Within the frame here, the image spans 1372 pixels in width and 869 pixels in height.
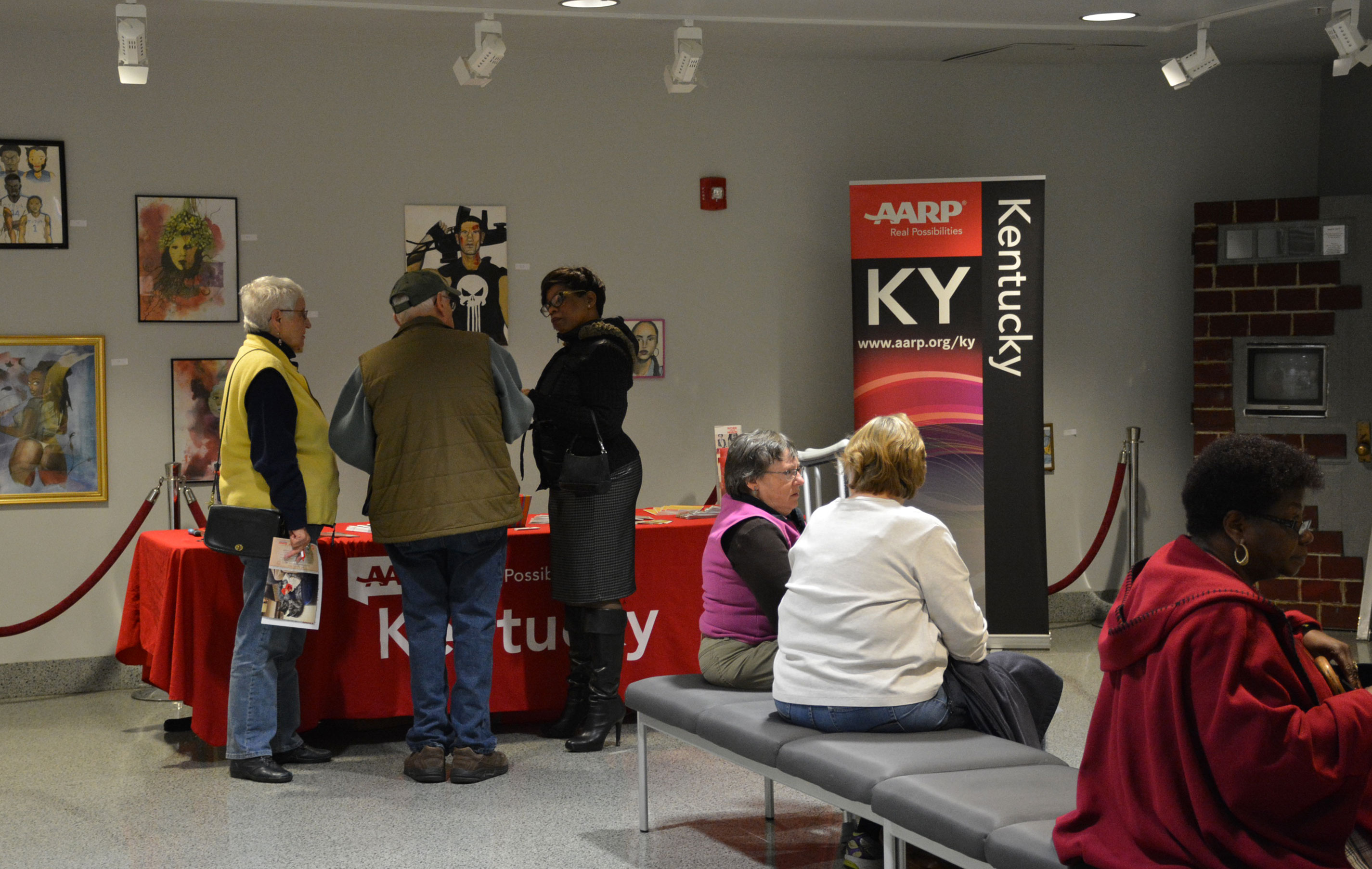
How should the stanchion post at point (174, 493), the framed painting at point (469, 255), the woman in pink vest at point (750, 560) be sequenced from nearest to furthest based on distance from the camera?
1. the woman in pink vest at point (750, 560)
2. the stanchion post at point (174, 493)
3. the framed painting at point (469, 255)

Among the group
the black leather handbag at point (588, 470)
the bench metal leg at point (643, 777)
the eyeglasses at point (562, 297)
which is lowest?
the bench metal leg at point (643, 777)

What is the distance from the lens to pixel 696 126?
6484mm

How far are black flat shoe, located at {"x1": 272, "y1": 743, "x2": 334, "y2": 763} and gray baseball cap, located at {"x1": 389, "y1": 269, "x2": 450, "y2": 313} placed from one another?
4.92 feet

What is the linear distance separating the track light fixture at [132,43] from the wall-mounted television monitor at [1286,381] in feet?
17.1

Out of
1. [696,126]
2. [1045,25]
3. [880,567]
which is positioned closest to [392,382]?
[880,567]

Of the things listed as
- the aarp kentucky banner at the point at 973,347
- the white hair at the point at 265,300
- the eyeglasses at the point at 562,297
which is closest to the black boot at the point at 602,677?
the eyeglasses at the point at 562,297

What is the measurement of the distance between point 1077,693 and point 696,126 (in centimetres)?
310

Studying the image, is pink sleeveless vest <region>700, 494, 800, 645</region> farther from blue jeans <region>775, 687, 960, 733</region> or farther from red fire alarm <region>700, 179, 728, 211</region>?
red fire alarm <region>700, 179, 728, 211</region>

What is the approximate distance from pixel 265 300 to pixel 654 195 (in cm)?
259

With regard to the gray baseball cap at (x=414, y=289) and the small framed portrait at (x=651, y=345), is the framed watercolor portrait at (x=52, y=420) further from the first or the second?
the small framed portrait at (x=651, y=345)

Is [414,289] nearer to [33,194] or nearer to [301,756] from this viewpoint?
[301,756]

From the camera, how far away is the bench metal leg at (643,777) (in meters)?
3.73

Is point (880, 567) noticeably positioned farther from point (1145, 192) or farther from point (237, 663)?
point (1145, 192)

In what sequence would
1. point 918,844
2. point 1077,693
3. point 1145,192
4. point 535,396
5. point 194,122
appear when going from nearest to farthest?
point 918,844, point 535,396, point 1077,693, point 194,122, point 1145,192
